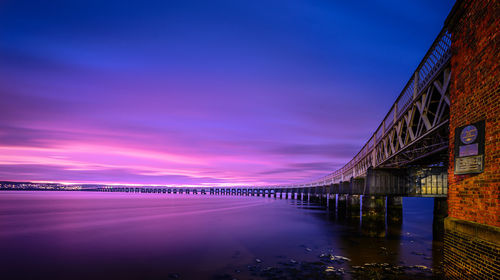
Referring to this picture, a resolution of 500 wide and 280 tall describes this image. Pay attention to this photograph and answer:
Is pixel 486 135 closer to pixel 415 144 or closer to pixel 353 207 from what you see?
pixel 415 144

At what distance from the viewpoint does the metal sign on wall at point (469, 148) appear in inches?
275

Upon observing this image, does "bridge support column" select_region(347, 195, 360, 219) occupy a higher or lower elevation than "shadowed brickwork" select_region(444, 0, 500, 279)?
lower

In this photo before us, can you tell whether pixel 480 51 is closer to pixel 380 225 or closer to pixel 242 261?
pixel 242 261

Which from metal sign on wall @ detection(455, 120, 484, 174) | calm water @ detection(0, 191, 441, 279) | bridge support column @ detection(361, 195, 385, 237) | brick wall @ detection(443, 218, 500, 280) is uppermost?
metal sign on wall @ detection(455, 120, 484, 174)

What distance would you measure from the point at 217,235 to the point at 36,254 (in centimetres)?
1280

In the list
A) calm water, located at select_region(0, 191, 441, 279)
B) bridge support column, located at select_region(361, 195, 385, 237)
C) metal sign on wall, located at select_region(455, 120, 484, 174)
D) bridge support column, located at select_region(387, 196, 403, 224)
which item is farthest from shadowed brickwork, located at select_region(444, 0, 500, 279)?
bridge support column, located at select_region(387, 196, 403, 224)

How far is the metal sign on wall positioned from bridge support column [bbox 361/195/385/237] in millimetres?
16284

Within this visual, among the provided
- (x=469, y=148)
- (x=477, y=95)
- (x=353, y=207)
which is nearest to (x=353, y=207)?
(x=353, y=207)

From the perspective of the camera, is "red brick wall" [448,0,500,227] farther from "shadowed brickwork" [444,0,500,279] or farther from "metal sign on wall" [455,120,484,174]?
"metal sign on wall" [455,120,484,174]

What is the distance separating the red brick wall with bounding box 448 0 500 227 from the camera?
6445 millimetres

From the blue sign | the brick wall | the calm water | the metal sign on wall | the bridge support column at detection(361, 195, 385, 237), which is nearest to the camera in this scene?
the brick wall

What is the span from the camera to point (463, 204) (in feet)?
25.3

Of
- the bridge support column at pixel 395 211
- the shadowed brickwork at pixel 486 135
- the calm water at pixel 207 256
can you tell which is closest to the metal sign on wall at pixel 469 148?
the shadowed brickwork at pixel 486 135

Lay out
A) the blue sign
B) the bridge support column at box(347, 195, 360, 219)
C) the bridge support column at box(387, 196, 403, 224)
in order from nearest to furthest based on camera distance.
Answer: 1. the blue sign
2. the bridge support column at box(387, 196, 403, 224)
3. the bridge support column at box(347, 195, 360, 219)
